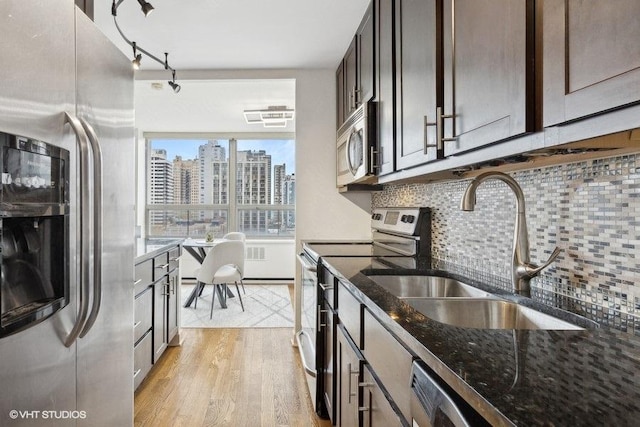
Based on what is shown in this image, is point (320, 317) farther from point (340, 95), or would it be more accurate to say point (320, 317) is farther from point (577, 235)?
point (340, 95)

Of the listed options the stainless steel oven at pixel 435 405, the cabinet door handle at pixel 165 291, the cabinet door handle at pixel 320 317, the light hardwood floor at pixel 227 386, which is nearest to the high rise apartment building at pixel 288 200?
the light hardwood floor at pixel 227 386

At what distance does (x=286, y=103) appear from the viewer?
455cm

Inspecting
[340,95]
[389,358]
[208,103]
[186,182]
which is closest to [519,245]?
[389,358]

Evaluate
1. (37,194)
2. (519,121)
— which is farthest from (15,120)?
(519,121)

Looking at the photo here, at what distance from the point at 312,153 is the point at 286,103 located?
1.46m

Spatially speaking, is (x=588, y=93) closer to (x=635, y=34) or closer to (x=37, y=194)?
(x=635, y=34)

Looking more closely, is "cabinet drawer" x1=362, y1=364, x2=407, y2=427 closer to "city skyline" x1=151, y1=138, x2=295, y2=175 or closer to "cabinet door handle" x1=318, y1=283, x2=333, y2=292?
"cabinet door handle" x1=318, y1=283, x2=333, y2=292

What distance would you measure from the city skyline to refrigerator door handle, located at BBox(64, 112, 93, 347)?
5.26 meters

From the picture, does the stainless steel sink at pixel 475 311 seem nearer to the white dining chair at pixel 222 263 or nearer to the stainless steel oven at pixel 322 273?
the stainless steel oven at pixel 322 273

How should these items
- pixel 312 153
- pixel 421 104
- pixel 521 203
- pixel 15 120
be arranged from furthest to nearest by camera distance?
pixel 312 153 < pixel 421 104 < pixel 521 203 < pixel 15 120

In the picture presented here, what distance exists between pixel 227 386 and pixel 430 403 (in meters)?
2.19

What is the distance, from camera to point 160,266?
2.79 metres

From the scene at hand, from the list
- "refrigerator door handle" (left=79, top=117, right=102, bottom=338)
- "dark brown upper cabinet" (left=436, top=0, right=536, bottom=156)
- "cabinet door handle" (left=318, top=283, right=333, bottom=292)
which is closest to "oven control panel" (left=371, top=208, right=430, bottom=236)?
"cabinet door handle" (left=318, top=283, right=333, bottom=292)

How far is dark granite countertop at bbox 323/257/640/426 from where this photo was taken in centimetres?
49
